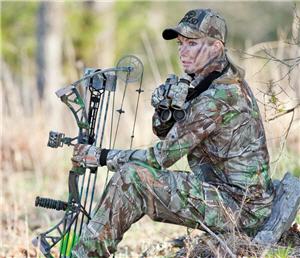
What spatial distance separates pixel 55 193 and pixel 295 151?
8.98 feet

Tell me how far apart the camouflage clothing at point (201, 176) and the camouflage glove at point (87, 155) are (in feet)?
0.26

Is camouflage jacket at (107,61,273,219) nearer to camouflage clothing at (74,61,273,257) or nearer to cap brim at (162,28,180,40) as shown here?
camouflage clothing at (74,61,273,257)

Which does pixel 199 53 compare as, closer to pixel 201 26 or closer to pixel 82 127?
pixel 201 26

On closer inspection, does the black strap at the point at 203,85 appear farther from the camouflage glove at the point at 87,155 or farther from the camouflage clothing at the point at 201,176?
the camouflage glove at the point at 87,155

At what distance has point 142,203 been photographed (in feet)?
18.1

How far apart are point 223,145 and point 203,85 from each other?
0.39 m

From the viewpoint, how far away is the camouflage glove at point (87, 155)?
18.5ft

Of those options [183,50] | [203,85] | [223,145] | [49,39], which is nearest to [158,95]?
[203,85]

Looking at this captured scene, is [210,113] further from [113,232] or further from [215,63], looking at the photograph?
[113,232]

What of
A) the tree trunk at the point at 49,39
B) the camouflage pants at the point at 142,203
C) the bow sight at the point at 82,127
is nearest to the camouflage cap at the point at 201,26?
the bow sight at the point at 82,127

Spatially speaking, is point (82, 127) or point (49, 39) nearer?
point (82, 127)

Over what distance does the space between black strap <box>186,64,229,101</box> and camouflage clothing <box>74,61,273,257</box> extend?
0.04 metres

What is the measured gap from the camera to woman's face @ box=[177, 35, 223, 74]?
5750 mm

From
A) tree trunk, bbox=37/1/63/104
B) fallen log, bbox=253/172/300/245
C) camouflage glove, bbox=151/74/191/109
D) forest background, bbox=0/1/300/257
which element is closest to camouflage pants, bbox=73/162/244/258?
fallen log, bbox=253/172/300/245
